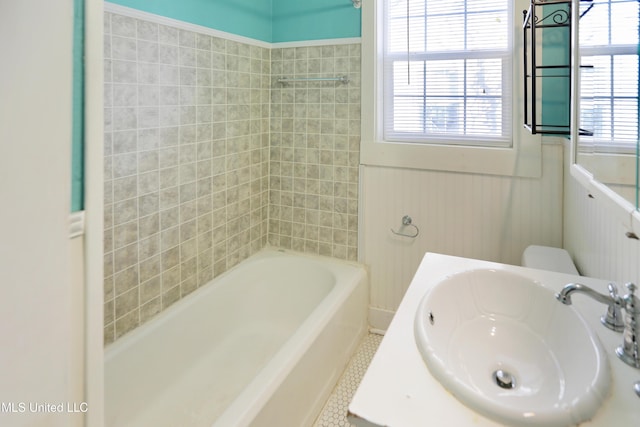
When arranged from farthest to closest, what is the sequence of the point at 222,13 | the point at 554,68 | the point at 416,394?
the point at 222,13, the point at 554,68, the point at 416,394

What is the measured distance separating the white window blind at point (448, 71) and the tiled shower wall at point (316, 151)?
27 cm

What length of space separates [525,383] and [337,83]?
206 centimetres

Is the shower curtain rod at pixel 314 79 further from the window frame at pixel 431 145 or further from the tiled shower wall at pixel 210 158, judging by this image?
the window frame at pixel 431 145

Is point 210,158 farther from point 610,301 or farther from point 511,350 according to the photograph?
point 610,301

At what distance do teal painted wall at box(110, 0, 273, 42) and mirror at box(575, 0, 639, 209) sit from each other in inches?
66.6

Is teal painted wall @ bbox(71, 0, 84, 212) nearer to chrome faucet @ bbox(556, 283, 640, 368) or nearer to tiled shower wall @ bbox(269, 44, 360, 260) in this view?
chrome faucet @ bbox(556, 283, 640, 368)

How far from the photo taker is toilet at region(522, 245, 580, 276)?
176 cm

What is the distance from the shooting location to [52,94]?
0.54 m

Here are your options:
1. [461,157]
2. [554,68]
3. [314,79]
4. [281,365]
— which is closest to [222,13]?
[314,79]

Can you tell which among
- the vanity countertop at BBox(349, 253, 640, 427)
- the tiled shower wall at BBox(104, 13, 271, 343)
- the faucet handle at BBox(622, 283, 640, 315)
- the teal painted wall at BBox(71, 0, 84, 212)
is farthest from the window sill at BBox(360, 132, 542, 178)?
the teal painted wall at BBox(71, 0, 84, 212)

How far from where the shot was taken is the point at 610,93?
3.14 feet

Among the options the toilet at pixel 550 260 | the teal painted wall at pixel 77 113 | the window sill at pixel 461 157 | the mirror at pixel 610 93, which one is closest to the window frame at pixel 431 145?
the window sill at pixel 461 157

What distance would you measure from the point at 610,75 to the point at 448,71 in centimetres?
157

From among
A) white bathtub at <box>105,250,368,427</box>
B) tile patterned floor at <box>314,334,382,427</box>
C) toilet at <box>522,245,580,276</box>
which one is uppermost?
toilet at <box>522,245,580,276</box>
